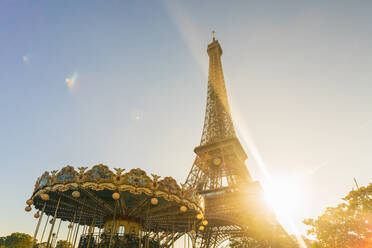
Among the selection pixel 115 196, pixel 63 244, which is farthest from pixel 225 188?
pixel 63 244

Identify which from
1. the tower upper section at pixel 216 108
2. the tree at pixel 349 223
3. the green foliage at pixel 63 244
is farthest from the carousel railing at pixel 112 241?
the tower upper section at pixel 216 108

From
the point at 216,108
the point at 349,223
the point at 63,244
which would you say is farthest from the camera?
the point at 216,108

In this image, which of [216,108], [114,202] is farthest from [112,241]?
[216,108]

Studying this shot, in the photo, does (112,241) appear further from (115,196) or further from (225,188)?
(225,188)

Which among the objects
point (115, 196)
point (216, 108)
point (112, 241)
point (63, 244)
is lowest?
point (63, 244)

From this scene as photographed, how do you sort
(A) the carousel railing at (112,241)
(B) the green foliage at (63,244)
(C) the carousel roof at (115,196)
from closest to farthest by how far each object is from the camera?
(C) the carousel roof at (115,196) < (A) the carousel railing at (112,241) < (B) the green foliage at (63,244)

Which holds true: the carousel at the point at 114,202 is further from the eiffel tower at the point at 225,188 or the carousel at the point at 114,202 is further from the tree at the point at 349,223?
the eiffel tower at the point at 225,188

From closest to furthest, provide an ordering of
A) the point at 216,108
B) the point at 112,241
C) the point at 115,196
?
the point at 115,196
the point at 112,241
the point at 216,108

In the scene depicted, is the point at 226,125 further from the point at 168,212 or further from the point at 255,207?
the point at 168,212

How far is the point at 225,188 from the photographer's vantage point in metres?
32.3

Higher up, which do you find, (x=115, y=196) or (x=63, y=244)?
(x=115, y=196)

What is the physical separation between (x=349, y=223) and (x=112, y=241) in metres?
17.3

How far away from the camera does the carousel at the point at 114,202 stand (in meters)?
9.73

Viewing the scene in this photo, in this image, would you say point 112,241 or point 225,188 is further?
point 225,188
